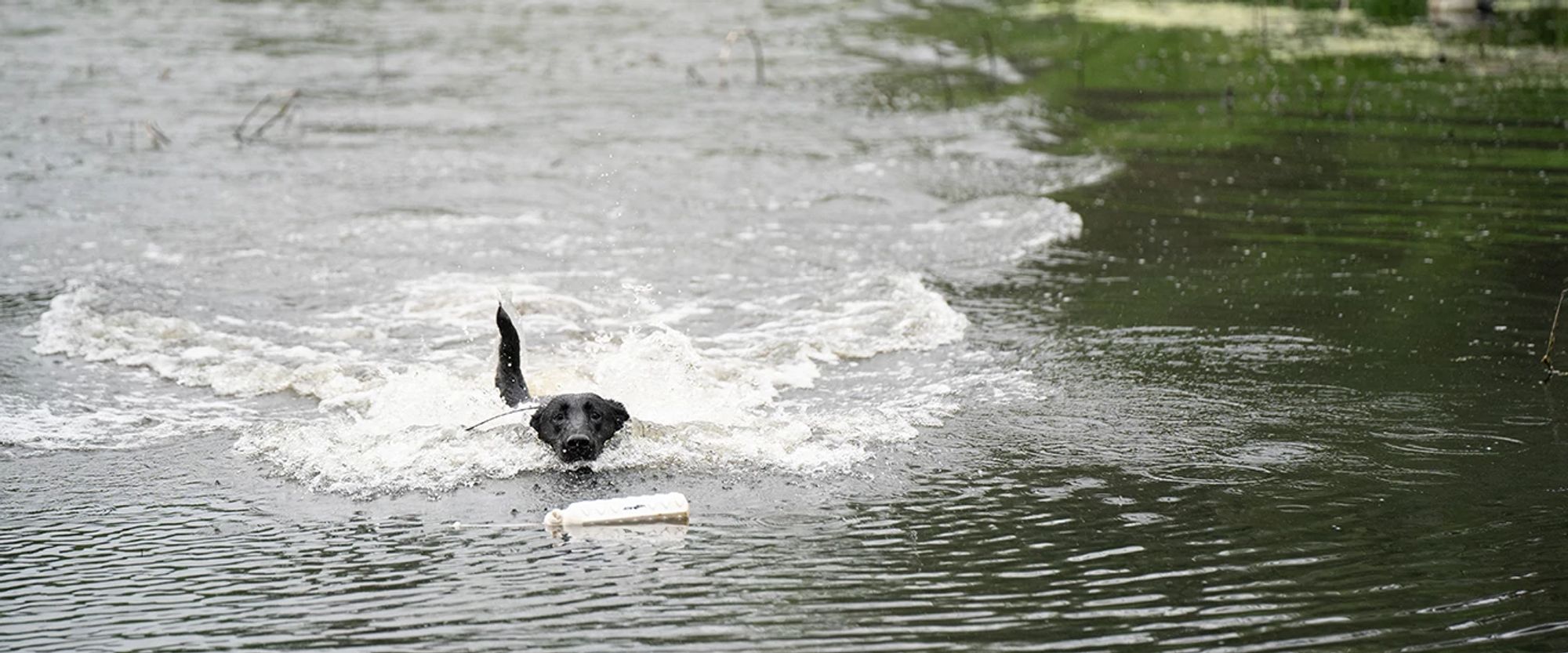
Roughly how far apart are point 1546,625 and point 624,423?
426cm

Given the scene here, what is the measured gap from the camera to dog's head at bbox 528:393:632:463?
768cm

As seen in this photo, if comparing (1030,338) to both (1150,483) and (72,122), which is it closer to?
(1150,483)

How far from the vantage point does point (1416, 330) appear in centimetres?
991

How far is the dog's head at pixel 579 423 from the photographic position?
7.68 metres

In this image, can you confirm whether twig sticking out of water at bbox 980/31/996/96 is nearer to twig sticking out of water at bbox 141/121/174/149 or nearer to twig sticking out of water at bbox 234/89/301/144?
twig sticking out of water at bbox 234/89/301/144

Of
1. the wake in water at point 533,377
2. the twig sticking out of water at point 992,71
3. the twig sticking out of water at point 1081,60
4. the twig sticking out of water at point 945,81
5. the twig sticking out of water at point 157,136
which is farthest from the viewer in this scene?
the twig sticking out of water at point 1081,60

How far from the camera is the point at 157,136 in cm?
1659

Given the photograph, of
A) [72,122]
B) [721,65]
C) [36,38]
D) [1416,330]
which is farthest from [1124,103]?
[36,38]

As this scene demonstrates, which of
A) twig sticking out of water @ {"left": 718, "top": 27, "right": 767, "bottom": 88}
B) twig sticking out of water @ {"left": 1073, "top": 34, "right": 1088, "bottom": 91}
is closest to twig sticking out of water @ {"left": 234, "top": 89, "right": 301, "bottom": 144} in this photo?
twig sticking out of water @ {"left": 718, "top": 27, "right": 767, "bottom": 88}

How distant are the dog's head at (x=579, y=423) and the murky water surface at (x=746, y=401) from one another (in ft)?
0.37

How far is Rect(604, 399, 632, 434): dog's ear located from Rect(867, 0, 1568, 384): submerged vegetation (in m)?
3.54

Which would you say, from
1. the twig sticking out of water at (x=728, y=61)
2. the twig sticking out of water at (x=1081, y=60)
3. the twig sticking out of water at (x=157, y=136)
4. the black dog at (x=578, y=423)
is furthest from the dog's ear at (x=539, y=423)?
the twig sticking out of water at (x=1081, y=60)

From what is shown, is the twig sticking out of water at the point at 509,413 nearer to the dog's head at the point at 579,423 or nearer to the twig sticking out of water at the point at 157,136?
the dog's head at the point at 579,423

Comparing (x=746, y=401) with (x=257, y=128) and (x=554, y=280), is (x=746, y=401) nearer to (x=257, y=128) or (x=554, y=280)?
(x=554, y=280)
